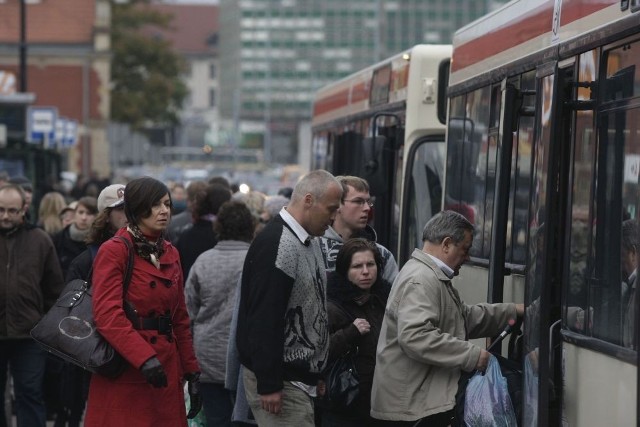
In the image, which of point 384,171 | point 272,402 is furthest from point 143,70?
point 272,402

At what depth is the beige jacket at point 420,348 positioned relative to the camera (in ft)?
22.6

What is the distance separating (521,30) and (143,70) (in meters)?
77.9

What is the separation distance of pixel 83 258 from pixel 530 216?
2595 millimetres

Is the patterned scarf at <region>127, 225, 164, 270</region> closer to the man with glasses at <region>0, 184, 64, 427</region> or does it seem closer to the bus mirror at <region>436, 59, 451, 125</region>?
the man with glasses at <region>0, 184, 64, 427</region>

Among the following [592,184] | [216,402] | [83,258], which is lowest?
[216,402]

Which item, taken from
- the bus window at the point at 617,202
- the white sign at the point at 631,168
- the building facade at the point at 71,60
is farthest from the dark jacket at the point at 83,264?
the building facade at the point at 71,60

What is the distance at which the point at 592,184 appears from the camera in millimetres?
6656

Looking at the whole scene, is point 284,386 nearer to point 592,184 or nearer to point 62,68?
point 592,184

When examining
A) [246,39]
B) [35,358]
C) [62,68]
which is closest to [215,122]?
[246,39]

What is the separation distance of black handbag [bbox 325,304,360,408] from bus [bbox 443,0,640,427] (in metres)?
0.80

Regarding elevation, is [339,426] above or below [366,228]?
below

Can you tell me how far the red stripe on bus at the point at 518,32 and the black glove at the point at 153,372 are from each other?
236cm

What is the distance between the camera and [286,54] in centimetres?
15612

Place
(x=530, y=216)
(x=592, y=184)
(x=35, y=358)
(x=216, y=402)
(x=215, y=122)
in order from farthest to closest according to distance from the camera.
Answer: (x=215, y=122) → (x=35, y=358) → (x=216, y=402) → (x=530, y=216) → (x=592, y=184)
